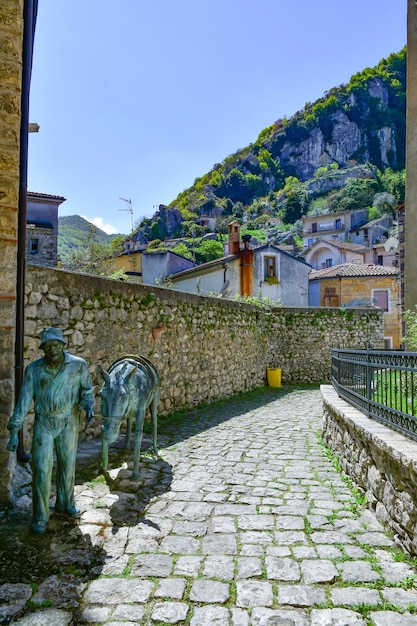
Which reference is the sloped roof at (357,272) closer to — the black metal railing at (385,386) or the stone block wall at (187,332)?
the stone block wall at (187,332)

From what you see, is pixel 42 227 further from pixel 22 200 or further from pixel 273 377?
pixel 22 200

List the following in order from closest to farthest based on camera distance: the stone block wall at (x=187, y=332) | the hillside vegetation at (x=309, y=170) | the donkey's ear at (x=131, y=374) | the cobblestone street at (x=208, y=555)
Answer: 1. the cobblestone street at (x=208, y=555)
2. the donkey's ear at (x=131, y=374)
3. the stone block wall at (x=187, y=332)
4. the hillside vegetation at (x=309, y=170)

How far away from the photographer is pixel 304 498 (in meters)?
4.50

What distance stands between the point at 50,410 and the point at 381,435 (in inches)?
112

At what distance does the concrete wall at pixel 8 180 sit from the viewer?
4219 mm

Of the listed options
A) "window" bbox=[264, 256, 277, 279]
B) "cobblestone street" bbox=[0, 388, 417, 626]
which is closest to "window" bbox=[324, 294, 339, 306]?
"window" bbox=[264, 256, 277, 279]

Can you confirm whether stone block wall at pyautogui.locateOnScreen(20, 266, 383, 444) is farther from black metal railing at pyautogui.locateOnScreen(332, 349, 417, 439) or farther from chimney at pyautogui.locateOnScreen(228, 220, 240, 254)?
chimney at pyautogui.locateOnScreen(228, 220, 240, 254)

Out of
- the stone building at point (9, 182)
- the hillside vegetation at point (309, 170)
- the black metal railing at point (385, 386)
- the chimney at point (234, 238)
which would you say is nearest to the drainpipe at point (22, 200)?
the stone building at point (9, 182)

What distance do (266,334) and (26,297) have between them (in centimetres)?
1307

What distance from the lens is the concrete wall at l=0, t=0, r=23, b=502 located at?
422 cm

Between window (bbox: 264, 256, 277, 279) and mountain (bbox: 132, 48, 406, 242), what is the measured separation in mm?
56190

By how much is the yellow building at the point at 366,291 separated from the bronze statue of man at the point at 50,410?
2922 centimetres

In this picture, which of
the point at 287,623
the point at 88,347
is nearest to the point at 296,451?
the point at 88,347

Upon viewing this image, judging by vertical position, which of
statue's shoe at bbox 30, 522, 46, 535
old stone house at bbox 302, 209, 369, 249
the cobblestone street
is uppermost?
old stone house at bbox 302, 209, 369, 249
